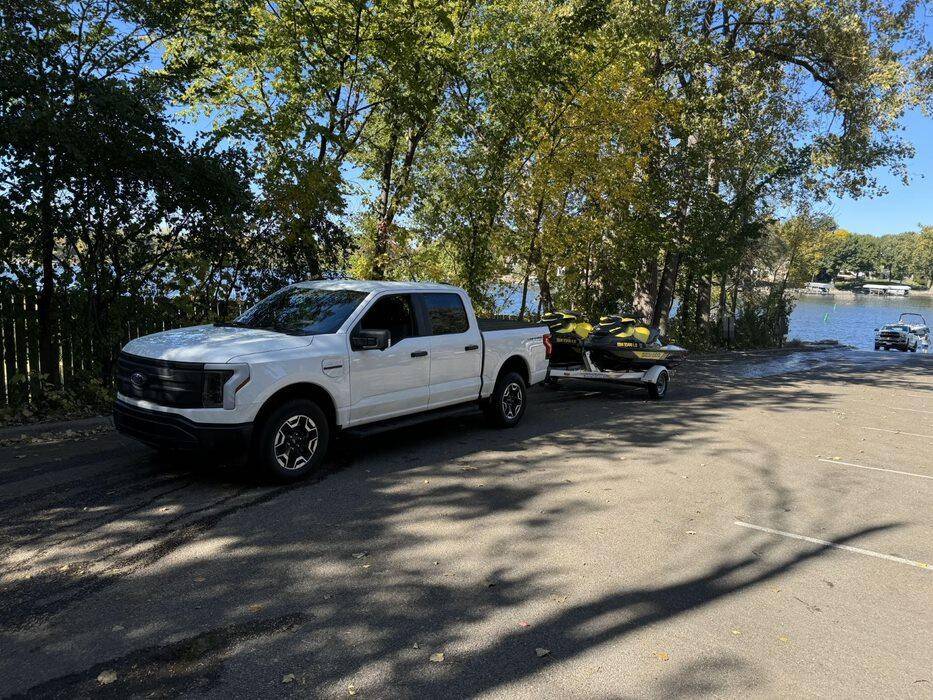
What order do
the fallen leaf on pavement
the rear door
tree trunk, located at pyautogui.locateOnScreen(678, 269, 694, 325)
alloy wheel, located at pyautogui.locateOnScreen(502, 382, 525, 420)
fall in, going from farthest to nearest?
tree trunk, located at pyautogui.locateOnScreen(678, 269, 694, 325)
alloy wheel, located at pyautogui.locateOnScreen(502, 382, 525, 420)
the rear door
the fallen leaf on pavement

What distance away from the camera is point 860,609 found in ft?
13.3

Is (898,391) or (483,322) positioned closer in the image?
(483,322)

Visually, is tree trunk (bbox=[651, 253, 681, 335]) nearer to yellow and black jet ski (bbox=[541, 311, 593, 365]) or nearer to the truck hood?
yellow and black jet ski (bbox=[541, 311, 593, 365])

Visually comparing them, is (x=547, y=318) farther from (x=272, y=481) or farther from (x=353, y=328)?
(x=272, y=481)

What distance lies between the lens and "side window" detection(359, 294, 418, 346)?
6891 millimetres

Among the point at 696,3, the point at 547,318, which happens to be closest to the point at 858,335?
the point at 696,3

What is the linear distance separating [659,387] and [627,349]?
0.95m

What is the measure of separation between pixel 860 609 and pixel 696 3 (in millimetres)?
20821

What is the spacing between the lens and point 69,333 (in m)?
8.66

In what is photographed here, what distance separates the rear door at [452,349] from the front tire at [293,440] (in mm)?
1692

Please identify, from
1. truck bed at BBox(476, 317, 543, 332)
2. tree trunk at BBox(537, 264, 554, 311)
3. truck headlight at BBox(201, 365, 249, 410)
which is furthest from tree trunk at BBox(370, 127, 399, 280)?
truck headlight at BBox(201, 365, 249, 410)

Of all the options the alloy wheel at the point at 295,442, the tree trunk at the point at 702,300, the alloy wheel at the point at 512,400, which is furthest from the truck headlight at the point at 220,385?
the tree trunk at the point at 702,300

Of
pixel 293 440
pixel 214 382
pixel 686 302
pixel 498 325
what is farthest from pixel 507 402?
pixel 686 302

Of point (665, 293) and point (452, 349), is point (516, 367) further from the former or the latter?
point (665, 293)
